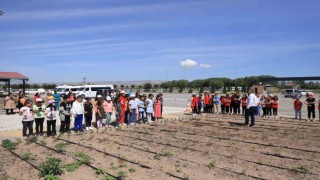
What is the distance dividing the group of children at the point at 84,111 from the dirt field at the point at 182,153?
743mm

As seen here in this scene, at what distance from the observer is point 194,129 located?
492 inches

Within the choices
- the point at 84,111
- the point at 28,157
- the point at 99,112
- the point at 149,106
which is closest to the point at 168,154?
the point at 28,157

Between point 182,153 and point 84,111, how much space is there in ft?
17.9

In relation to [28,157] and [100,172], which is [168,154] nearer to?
[100,172]

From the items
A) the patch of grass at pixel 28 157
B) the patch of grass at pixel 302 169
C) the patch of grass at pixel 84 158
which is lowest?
the patch of grass at pixel 28 157

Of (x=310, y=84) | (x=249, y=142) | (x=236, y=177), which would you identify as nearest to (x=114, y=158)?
(x=236, y=177)

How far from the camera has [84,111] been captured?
12547 millimetres

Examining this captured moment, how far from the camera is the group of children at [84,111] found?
11250 millimetres

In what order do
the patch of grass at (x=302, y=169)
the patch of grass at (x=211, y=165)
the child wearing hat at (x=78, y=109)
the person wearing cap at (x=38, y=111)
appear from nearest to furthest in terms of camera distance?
the patch of grass at (x=302, y=169)
the patch of grass at (x=211, y=165)
the person wearing cap at (x=38, y=111)
the child wearing hat at (x=78, y=109)

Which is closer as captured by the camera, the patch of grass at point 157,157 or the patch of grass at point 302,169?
the patch of grass at point 302,169

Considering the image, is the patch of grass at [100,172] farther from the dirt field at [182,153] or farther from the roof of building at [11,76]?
the roof of building at [11,76]

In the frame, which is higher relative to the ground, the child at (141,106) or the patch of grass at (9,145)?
the child at (141,106)

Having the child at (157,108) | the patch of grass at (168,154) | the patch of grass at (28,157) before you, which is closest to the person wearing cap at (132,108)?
the child at (157,108)

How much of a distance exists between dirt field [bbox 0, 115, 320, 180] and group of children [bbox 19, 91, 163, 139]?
0.74 m
